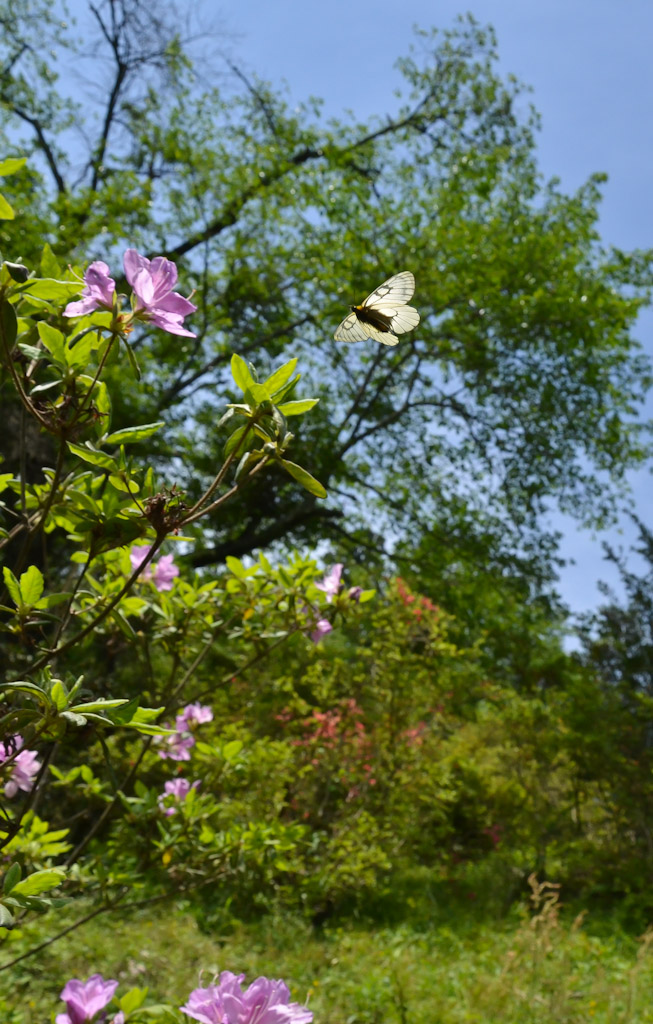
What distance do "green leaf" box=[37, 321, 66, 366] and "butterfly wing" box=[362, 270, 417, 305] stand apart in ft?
1.32

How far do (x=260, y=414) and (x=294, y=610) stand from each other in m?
0.82

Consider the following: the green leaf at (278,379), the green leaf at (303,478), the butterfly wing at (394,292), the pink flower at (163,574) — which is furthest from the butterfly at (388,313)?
the pink flower at (163,574)

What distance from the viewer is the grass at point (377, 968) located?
145 inches

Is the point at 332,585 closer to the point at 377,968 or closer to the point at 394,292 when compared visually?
the point at 394,292

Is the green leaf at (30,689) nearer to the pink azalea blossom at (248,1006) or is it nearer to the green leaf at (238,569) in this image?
the pink azalea blossom at (248,1006)

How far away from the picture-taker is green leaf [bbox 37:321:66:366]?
0.95 meters

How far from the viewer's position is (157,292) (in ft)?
3.01

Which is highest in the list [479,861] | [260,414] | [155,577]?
[260,414]

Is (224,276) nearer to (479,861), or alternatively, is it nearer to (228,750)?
(228,750)

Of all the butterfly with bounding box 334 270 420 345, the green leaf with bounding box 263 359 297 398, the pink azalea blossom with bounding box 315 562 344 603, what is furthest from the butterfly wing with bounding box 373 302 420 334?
the pink azalea blossom with bounding box 315 562 344 603

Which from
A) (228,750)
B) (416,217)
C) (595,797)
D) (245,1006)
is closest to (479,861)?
(595,797)

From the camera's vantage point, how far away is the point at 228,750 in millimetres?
1855

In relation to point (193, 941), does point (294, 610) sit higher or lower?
higher

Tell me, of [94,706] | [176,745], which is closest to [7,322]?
[94,706]
